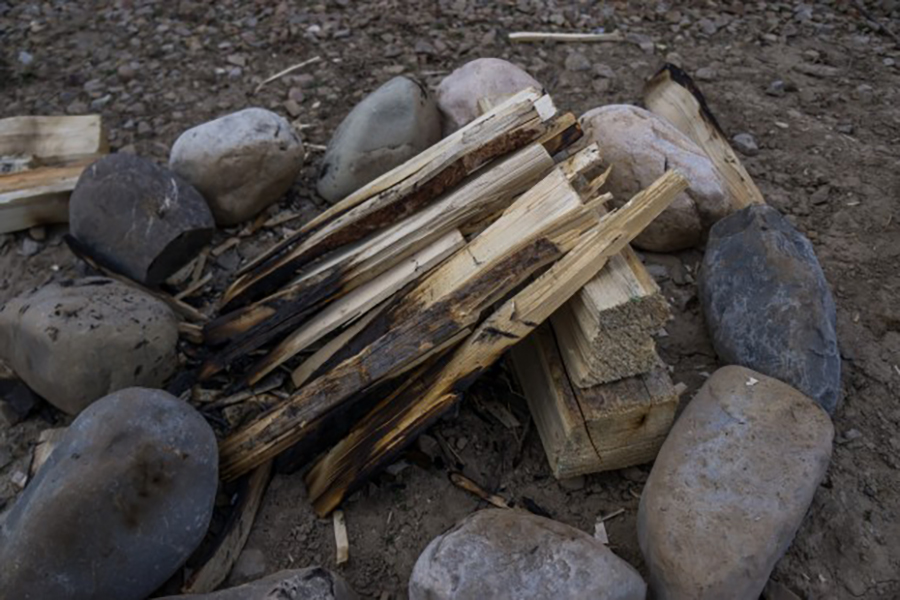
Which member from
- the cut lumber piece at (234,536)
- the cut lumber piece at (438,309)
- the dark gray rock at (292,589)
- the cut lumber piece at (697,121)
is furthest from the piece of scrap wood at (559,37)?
the dark gray rock at (292,589)

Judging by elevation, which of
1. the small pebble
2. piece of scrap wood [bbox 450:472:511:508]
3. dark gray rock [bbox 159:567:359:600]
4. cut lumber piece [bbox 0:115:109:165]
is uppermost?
cut lumber piece [bbox 0:115:109:165]

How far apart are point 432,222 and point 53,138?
225 cm

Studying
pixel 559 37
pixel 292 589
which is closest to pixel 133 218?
pixel 292 589

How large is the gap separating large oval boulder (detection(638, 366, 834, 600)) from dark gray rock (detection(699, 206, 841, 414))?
0.72 feet

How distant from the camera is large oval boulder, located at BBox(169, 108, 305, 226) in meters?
3.60

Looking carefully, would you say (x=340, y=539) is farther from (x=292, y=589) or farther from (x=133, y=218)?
(x=133, y=218)

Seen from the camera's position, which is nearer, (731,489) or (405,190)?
(731,489)

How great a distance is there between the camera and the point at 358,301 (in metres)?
2.98

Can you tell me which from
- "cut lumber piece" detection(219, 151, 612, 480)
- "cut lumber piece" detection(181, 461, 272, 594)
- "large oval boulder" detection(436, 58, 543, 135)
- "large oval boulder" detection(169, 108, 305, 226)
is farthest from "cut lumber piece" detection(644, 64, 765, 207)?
"cut lumber piece" detection(181, 461, 272, 594)

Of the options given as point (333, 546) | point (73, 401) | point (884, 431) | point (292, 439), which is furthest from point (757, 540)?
point (73, 401)

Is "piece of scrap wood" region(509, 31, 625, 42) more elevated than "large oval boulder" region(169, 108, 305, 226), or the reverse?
"large oval boulder" region(169, 108, 305, 226)

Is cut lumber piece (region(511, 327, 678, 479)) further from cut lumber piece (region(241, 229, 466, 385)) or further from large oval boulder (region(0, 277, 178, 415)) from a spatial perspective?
large oval boulder (region(0, 277, 178, 415))

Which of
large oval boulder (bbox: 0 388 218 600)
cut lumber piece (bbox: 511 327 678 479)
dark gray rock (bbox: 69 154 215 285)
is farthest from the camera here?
dark gray rock (bbox: 69 154 215 285)

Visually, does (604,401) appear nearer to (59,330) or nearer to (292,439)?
(292,439)
